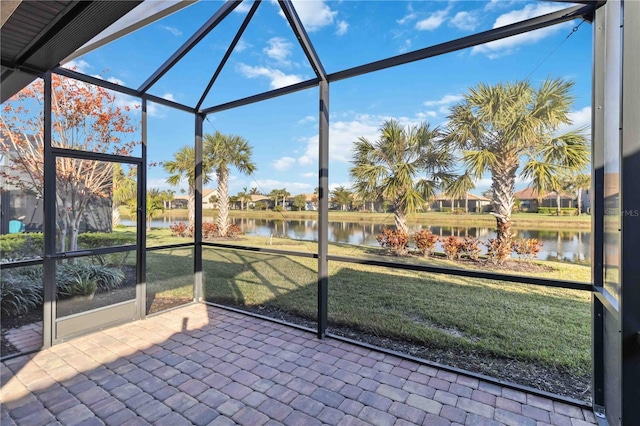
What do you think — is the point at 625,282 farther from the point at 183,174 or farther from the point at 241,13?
the point at 183,174

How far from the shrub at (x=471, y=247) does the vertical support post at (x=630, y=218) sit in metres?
1.93

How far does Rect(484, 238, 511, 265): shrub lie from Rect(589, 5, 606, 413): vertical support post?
1.14 metres

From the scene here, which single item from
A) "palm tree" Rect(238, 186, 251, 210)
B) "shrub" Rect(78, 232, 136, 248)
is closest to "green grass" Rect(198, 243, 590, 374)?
"palm tree" Rect(238, 186, 251, 210)

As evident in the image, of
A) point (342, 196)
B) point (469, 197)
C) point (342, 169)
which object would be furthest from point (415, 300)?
point (342, 169)

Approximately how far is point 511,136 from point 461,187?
712 millimetres

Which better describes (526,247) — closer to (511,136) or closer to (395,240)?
(511,136)

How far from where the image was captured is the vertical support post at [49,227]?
3.04 meters

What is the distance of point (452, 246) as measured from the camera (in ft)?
12.2

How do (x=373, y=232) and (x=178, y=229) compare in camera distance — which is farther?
(x=178, y=229)

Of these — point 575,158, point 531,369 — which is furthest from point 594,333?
point 575,158

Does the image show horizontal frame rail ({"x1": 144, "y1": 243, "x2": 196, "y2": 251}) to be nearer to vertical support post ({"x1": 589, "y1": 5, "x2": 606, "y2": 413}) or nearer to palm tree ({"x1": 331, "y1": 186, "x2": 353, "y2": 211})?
palm tree ({"x1": 331, "y1": 186, "x2": 353, "y2": 211})

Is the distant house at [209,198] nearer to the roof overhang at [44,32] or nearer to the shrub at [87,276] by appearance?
the shrub at [87,276]

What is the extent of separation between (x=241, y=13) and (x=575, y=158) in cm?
364

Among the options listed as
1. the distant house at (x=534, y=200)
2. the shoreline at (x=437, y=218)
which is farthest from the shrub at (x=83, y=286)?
the distant house at (x=534, y=200)
